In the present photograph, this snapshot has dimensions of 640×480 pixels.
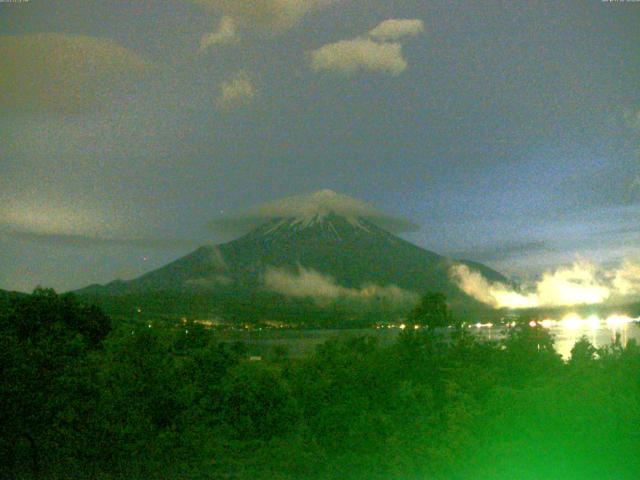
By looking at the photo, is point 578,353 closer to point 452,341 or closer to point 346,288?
point 452,341

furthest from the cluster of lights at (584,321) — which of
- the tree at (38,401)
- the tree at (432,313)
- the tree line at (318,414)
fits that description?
the tree at (38,401)

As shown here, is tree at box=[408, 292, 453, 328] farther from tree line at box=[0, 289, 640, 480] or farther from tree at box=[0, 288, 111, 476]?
tree at box=[0, 288, 111, 476]

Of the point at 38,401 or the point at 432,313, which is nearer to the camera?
the point at 38,401

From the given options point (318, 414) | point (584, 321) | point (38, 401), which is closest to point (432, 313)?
point (584, 321)

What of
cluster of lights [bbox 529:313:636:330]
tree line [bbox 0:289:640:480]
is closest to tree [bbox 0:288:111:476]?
tree line [bbox 0:289:640:480]

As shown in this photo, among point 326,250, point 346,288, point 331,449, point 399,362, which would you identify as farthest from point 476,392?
point 326,250

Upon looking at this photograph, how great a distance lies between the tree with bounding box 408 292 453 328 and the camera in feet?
80.3

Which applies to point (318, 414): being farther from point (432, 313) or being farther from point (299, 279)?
point (299, 279)

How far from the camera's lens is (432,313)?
25.5 meters

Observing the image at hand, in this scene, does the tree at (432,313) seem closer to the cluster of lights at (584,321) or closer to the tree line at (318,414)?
the cluster of lights at (584,321)

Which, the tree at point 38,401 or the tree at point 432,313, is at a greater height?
the tree at point 432,313

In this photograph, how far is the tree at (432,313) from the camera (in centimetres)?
2447

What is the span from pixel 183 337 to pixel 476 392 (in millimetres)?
7242

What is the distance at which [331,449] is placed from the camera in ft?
37.9
